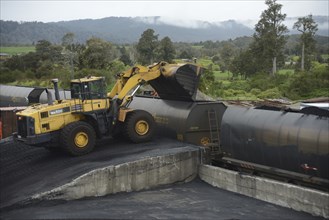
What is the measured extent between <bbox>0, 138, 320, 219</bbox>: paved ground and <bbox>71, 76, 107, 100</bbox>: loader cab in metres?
2.48

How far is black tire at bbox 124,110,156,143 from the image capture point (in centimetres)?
1919

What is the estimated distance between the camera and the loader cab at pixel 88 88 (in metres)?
18.2

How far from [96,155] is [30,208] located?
4500 mm

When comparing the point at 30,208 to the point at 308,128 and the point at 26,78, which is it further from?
the point at 26,78

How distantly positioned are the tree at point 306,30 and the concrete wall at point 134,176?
53.4 meters

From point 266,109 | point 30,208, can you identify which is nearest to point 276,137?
point 266,109

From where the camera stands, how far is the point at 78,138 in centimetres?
1778

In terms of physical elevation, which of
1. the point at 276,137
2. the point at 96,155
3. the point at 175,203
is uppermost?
the point at 276,137

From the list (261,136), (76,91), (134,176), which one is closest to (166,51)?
(76,91)

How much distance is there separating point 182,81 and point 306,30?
54299mm

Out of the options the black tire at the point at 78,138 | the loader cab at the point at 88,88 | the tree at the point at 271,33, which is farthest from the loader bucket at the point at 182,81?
the tree at the point at 271,33

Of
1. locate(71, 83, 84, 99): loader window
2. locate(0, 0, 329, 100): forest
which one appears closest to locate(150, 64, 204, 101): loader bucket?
locate(71, 83, 84, 99): loader window

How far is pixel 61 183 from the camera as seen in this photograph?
1472 centimetres

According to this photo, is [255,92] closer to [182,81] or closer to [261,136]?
[182,81]
